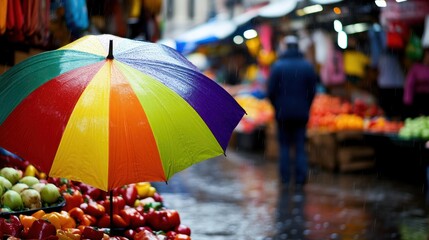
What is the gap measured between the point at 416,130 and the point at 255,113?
826 centimetres

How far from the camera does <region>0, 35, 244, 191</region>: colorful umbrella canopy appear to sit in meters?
4.11

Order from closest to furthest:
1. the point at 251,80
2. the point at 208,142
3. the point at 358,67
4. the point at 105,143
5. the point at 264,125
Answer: the point at 105,143, the point at 208,142, the point at 358,67, the point at 264,125, the point at 251,80

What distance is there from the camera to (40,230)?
4.52m

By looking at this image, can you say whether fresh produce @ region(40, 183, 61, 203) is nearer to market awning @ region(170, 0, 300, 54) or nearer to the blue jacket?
the blue jacket

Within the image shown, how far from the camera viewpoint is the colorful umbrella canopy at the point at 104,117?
13.5 ft

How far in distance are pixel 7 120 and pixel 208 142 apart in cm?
123

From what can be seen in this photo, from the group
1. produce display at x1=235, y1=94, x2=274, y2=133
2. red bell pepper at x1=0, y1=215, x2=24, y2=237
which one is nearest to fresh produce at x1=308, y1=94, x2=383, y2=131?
Answer: produce display at x1=235, y1=94, x2=274, y2=133

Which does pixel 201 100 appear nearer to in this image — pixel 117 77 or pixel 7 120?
pixel 117 77

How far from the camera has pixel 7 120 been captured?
4.21 m

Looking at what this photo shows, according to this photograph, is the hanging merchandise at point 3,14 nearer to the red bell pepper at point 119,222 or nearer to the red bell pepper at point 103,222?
the red bell pepper at point 103,222

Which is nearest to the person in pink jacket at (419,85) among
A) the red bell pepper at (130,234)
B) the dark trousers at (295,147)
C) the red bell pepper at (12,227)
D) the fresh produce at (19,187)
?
the dark trousers at (295,147)

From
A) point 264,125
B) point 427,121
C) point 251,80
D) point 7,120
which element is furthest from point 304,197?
point 251,80

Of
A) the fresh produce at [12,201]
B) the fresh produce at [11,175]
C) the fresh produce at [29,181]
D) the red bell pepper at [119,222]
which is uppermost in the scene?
the fresh produce at [11,175]

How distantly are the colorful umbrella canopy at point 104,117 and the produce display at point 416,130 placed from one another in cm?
851
